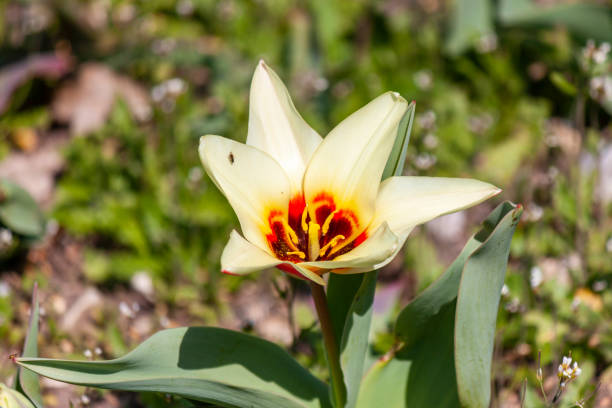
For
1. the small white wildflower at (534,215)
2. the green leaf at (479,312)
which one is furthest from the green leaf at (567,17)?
the green leaf at (479,312)

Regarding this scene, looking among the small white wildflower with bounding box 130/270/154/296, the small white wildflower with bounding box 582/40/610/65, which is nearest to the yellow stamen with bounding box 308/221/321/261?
the small white wildflower with bounding box 582/40/610/65

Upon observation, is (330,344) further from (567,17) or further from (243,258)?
(567,17)

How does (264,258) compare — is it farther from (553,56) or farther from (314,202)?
(553,56)

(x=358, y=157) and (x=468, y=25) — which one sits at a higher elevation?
(x=358, y=157)

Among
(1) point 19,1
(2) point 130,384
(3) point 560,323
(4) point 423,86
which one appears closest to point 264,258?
(2) point 130,384

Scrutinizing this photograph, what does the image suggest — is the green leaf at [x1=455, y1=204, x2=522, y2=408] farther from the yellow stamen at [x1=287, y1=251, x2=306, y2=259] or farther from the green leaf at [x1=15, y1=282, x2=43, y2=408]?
the green leaf at [x1=15, y1=282, x2=43, y2=408]

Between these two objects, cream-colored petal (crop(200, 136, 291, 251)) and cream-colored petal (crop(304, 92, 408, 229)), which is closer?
cream-colored petal (crop(200, 136, 291, 251))

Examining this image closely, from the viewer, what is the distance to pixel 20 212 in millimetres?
2934

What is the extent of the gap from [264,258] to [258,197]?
0.24 meters

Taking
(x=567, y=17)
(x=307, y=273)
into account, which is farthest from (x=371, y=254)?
(x=567, y=17)

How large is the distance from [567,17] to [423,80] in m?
0.77

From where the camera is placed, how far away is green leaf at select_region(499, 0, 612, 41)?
10.7 ft

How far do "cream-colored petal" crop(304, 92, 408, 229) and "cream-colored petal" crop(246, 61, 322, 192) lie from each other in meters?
0.06

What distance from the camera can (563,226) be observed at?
9.68 ft
